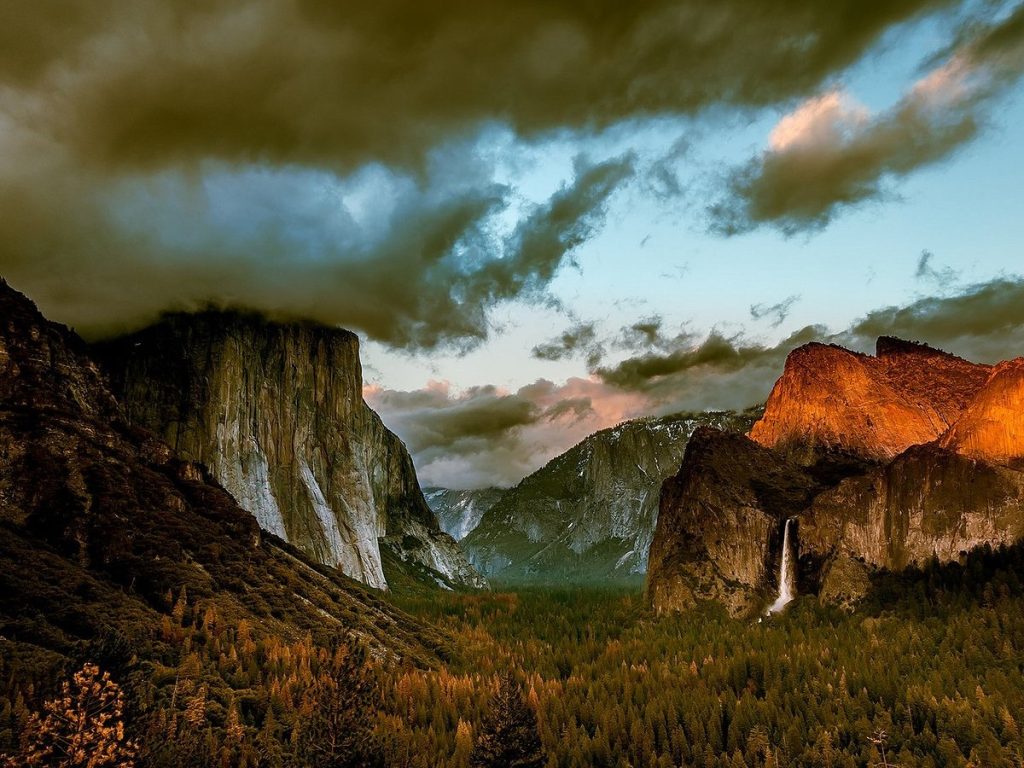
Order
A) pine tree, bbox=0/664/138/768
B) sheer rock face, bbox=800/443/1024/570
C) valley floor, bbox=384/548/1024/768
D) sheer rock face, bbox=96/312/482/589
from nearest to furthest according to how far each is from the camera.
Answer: pine tree, bbox=0/664/138/768
valley floor, bbox=384/548/1024/768
sheer rock face, bbox=96/312/482/589
sheer rock face, bbox=800/443/1024/570

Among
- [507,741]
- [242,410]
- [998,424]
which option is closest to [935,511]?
[998,424]

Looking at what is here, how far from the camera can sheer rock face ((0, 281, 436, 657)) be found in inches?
3231

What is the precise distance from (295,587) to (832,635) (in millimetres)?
125618

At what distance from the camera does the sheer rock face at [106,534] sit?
82.1 meters

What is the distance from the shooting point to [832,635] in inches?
5984

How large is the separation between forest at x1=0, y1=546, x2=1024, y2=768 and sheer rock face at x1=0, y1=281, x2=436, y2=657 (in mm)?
7908

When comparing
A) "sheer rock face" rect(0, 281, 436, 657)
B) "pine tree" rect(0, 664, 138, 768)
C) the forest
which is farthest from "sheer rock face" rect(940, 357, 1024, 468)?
"pine tree" rect(0, 664, 138, 768)

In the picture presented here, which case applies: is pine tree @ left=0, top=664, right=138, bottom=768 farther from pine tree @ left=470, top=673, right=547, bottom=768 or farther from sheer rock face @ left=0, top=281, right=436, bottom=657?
pine tree @ left=470, top=673, right=547, bottom=768

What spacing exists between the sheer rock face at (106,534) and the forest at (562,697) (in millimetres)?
7908

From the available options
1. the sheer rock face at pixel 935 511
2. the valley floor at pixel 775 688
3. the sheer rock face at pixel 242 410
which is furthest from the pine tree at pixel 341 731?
the sheer rock face at pixel 935 511

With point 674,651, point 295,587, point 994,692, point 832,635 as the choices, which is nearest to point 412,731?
point 295,587

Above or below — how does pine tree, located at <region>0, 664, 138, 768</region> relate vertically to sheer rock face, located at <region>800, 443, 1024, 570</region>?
below

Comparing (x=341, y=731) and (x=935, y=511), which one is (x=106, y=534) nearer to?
(x=341, y=731)

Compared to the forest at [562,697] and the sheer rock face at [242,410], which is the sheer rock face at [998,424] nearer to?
the forest at [562,697]
